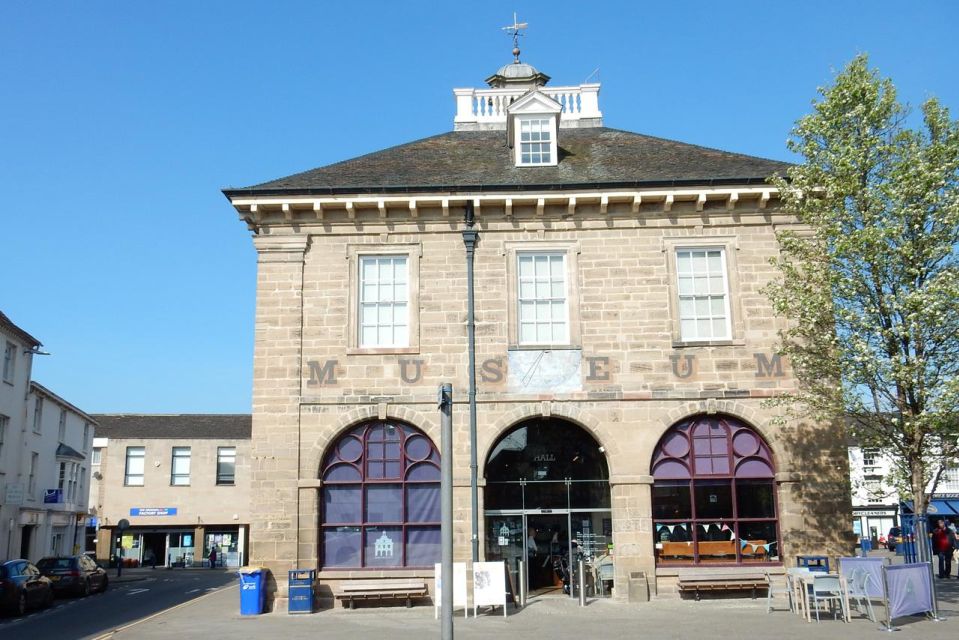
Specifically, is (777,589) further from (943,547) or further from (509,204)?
(509,204)

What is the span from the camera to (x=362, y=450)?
19547 millimetres

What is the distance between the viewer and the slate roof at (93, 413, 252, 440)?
52.7 m

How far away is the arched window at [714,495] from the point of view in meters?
19.1

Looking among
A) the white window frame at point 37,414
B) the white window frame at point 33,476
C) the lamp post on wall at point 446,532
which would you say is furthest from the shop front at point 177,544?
the lamp post on wall at point 446,532

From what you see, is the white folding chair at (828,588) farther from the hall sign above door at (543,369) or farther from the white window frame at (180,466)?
the white window frame at (180,466)

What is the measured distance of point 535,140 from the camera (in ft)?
72.1

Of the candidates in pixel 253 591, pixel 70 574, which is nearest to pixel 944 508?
pixel 253 591

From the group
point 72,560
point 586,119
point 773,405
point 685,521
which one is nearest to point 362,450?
point 685,521

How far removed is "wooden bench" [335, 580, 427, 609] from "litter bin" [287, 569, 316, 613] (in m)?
0.70

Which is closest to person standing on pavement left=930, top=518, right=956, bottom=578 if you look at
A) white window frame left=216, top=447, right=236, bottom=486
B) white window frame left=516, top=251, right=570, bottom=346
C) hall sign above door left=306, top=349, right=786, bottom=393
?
hall sign above door left=306, top=349, right=786, bottom=393

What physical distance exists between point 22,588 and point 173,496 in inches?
1139

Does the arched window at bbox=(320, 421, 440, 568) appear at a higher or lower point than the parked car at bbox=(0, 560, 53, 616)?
higher

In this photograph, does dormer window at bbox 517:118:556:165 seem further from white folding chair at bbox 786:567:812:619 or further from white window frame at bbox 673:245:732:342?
white folding chair at bbox 786:567:812:619

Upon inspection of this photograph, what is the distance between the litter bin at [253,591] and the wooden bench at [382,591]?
157 cm
